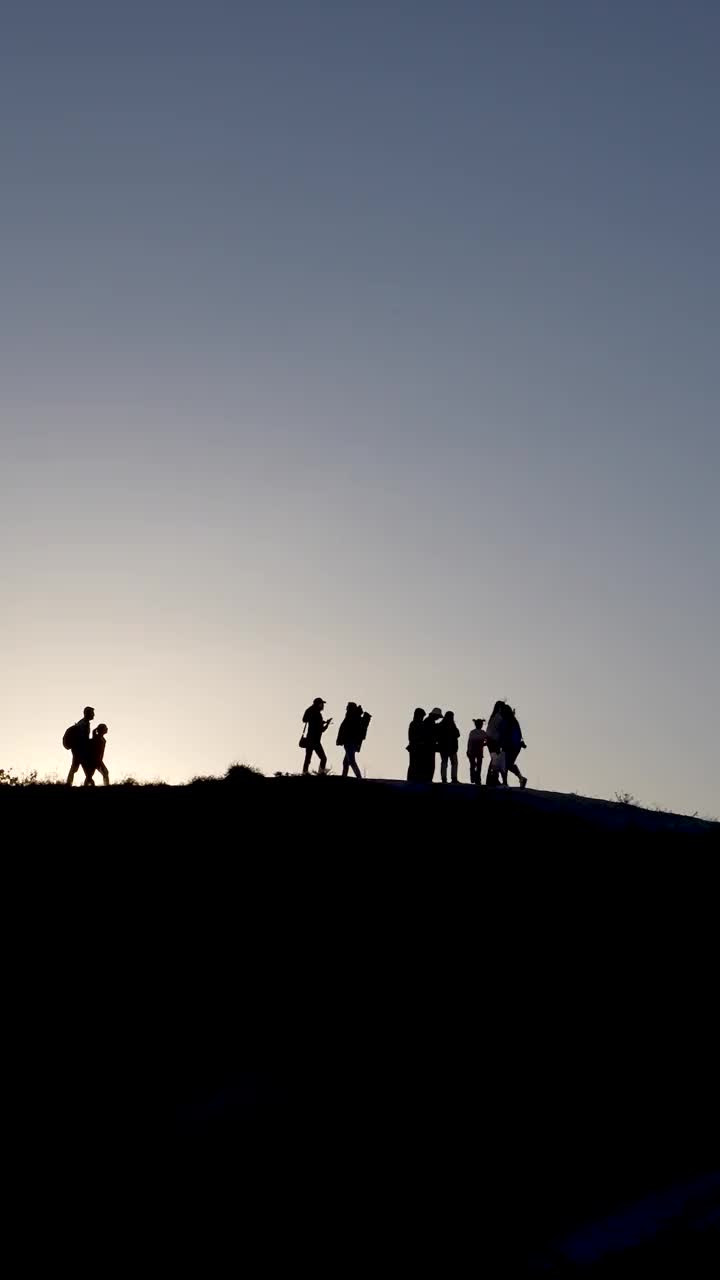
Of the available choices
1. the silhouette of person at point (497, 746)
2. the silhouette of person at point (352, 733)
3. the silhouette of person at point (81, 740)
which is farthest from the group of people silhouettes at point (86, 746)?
the silhouette of person at point (497, 746)

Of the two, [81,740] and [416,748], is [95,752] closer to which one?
[81,740]

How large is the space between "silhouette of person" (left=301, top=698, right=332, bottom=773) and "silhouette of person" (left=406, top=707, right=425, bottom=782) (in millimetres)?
1926

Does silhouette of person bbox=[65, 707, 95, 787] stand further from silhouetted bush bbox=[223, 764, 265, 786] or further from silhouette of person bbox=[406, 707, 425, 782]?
silhouette of person bbox=[406, 707, 425, 782]

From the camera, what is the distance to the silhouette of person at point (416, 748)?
32469 millimetres

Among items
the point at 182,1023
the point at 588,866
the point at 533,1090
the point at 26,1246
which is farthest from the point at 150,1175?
the point at 588,866

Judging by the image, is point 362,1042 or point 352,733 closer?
point 362,1042

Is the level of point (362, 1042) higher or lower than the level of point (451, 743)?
lower

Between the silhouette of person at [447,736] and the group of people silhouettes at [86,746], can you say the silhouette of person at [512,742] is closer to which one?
the silhouette of person at [447,736]

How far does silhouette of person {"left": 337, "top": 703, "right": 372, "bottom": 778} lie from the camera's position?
32281 mm

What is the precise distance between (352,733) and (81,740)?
6.06m

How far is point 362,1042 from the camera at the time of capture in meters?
19.2

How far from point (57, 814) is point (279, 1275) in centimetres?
1301

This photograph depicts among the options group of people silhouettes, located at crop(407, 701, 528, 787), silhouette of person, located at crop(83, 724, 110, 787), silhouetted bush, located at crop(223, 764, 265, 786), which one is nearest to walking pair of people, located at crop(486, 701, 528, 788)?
group of people silhouettes, located at crop(407, 701, 528, 787)

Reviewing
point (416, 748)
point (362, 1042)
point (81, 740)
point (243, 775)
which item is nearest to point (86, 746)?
point (81, 740)
